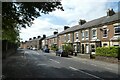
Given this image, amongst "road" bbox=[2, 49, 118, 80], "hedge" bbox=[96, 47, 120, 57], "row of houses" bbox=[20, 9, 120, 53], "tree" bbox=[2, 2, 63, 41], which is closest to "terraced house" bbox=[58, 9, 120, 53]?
"row of houses" bbox=[20, 9, 120, 53]

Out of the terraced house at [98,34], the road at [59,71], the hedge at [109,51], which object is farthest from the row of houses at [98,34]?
the road at [59,71]

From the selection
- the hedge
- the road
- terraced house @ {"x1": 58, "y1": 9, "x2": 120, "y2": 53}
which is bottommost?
the road

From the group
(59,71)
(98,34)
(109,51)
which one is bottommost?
(59,71)

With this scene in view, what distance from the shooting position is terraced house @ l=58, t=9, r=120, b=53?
1560 inches

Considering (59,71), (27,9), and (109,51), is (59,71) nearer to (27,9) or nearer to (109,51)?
(27,9)

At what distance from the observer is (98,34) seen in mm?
45250

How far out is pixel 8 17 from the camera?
19.5 metres

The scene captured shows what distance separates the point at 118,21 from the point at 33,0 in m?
24.7

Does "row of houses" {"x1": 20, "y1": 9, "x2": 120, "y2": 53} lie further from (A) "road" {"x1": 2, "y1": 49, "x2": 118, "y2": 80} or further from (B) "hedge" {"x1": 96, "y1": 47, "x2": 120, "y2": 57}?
(A) "road" {"x1": 2, "y1": 49, "x2": 118, "y2": 80}

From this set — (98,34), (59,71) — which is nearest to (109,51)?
(98,34)

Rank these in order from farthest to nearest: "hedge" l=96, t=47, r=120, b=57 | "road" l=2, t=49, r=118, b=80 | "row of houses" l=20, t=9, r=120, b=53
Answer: "row of houses" l=20, t=9, r=120, b=53 → "hedge" l=96, t=47, r=120, b=57 → "road" l=2, t=49, r=118, b=80

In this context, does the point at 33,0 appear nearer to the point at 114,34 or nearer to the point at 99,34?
the point at 114,34

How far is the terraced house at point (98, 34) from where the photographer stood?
39625 mm

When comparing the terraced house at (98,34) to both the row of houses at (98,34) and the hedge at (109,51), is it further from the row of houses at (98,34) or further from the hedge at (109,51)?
the hedge at (109,51)
